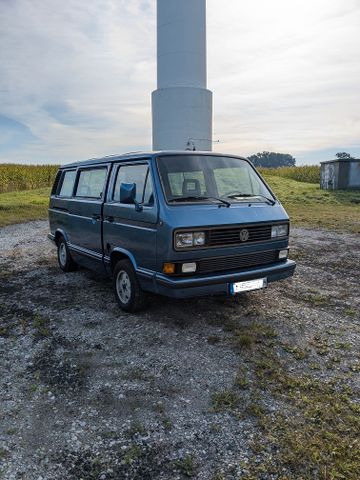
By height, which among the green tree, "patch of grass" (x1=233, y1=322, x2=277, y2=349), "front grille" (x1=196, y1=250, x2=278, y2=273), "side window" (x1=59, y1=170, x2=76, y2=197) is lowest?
"patch of grass" (x1=233, y1=322, x2=277, y2=349)

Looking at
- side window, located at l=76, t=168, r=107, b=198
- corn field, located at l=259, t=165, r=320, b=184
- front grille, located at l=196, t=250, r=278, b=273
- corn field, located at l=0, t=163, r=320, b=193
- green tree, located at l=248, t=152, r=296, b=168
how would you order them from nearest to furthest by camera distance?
front grille, located at l=196, t=250, r=278, b=273 → side window, located at l=76, t=168, r=107, b=198 → corn field, located at l=0, t=163, r=320, b=193 → corn field, located at l=259, t=165, r=320, b=184 → green tree, located at l=248, t=152, r=296, b=168

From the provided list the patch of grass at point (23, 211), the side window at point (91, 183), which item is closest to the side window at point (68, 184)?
the side window at point (91, 183)

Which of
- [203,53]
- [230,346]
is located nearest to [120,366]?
[230,346]

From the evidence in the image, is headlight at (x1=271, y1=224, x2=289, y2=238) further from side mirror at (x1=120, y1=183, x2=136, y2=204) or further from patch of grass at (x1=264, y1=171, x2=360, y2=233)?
patch of grass at (x1=264, y1=171, x2=360, y2=233)

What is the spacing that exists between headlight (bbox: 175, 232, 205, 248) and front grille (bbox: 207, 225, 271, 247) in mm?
104

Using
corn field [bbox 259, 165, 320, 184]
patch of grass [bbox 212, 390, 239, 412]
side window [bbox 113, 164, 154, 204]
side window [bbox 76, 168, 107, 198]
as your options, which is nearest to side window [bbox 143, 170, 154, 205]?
side window [bbox 113, 164, 154, 204]

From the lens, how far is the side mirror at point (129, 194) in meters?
5.25

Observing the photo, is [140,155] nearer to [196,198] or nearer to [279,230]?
[196,198]

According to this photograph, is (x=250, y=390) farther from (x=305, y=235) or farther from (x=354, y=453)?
(x=305, y=235)

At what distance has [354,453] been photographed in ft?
9.39

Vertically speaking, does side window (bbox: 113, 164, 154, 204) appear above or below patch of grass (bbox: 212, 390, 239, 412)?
above

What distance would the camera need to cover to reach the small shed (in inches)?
977

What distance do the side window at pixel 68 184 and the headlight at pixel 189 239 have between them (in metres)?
3.50

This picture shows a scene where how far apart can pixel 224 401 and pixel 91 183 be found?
4.35 meters
